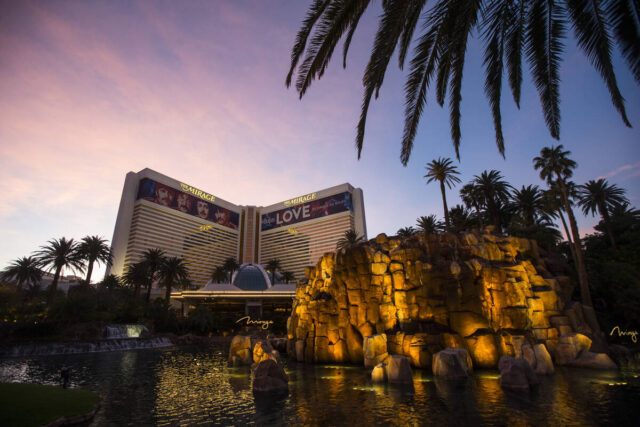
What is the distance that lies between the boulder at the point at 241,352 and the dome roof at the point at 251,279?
2681 inches

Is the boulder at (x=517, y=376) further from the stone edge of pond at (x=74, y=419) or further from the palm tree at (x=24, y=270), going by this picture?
the palm tree at (x=24, y=270)

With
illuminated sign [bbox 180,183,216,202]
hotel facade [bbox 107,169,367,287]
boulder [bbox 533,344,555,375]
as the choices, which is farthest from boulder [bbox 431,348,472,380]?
illuminated sign [bbox 180,183,216,202]

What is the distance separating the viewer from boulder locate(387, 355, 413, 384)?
16.2 meters

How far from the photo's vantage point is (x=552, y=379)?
15969 millimetres

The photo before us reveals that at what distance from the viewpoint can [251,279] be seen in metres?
96.2

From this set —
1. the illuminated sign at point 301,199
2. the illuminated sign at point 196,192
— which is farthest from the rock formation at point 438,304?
the illuminated sign at point 301,199

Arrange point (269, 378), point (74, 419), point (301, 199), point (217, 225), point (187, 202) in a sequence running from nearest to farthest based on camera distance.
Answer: point (74, 419)
point (269, 378)
point (187, 202)
point (217, 225)
point (301, 199)

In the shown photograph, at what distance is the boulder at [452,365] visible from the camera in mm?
17297

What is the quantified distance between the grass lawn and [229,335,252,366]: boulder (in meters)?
13.6

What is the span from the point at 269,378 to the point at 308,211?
149m

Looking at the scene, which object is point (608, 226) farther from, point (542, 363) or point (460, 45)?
point (460, 45)

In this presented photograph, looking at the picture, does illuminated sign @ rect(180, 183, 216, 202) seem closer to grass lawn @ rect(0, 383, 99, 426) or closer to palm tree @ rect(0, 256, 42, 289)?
palm tree @ rect(0, 256, 42, 289)

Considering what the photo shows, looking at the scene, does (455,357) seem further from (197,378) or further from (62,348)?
(62,348)

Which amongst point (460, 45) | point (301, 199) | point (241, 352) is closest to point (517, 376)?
point (460, 45)
